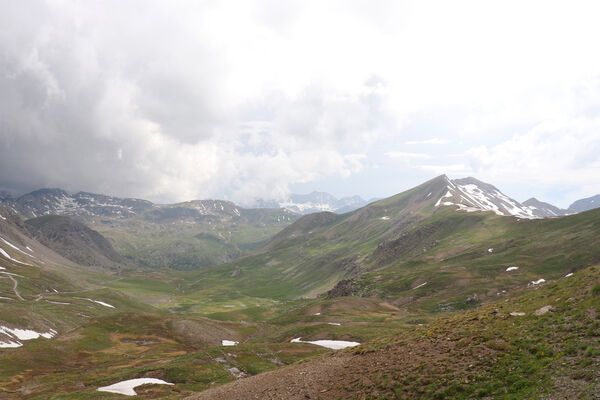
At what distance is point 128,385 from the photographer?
146 ft

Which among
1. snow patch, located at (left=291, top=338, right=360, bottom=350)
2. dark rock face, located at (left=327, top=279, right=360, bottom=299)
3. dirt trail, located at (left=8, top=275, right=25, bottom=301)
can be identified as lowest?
dark rock face, located at (left=327, top=279, right=360, bottom=299)

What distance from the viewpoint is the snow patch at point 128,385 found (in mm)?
41981

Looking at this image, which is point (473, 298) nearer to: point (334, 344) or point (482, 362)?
point (334, 344)

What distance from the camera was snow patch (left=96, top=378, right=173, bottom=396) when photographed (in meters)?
42.0

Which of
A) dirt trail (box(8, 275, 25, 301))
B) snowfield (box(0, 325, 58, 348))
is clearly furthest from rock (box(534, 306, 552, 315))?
dirt trail (box(8, 275, 25, 301))

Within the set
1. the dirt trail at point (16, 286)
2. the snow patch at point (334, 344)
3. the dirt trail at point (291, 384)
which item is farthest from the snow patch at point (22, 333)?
the dirt trail at point (291, 384)

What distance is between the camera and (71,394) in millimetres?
40750

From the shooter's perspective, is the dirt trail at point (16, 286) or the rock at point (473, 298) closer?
the rock at point (473, 298)

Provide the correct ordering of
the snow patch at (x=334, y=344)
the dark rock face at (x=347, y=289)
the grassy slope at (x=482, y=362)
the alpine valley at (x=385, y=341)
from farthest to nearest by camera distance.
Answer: the dark rock face at (x=347, y=289) < the snow patch at (x=334, y=344) < the alpine valley at (x=385, y=341) < the grassy slope at (x=482, y=362)

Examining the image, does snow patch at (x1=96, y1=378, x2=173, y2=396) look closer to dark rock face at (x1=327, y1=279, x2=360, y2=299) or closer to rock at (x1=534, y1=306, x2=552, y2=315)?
rock at (x1=534, y1=306, x2=552, y2=315)

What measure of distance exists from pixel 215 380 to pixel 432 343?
107ft

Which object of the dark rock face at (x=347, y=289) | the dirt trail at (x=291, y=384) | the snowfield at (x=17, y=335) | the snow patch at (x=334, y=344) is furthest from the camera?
the dark rock face at (x=347, y=289)

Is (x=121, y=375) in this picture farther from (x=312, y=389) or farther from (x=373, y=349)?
(x=373, y=349)

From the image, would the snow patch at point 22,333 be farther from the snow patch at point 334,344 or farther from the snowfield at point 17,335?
the snow patch at point 334,344
